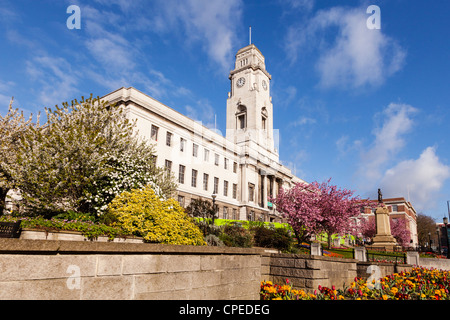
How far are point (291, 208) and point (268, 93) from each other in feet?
138

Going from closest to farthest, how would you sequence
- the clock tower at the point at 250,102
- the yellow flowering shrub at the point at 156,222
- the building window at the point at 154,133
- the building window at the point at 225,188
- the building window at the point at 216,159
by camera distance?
the yellow flowering shrub at the point at 156,222, the building window at the point at 154,133, the building window at the point at 216,159, the building window at the point at 225,188, the clock tower at the point at 250,102

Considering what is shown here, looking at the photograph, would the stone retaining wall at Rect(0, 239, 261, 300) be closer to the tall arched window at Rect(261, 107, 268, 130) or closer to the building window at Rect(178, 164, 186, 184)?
the building window at Rect(178, 164, 186, 184)

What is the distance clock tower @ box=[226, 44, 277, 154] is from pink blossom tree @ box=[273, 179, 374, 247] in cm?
2724

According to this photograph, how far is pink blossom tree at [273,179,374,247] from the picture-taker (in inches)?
1406

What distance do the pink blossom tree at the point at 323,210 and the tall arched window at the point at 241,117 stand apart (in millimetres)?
32712

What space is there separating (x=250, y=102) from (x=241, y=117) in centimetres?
426

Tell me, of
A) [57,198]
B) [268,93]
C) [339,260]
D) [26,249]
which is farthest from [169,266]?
[268,93]

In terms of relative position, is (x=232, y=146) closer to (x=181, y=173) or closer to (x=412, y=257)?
(x=181, y=173)

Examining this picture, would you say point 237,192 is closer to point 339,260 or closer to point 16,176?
point 16,176

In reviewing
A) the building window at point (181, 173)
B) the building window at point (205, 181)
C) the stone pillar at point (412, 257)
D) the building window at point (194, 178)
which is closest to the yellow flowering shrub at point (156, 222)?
the stone pillar at point (412, 257)

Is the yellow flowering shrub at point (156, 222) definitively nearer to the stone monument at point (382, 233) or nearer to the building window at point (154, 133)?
the building window at point (154, 133)

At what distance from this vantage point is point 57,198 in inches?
709

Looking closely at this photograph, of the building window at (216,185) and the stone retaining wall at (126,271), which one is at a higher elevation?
the building window at (216,185)

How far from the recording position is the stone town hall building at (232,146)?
38.6 meters
